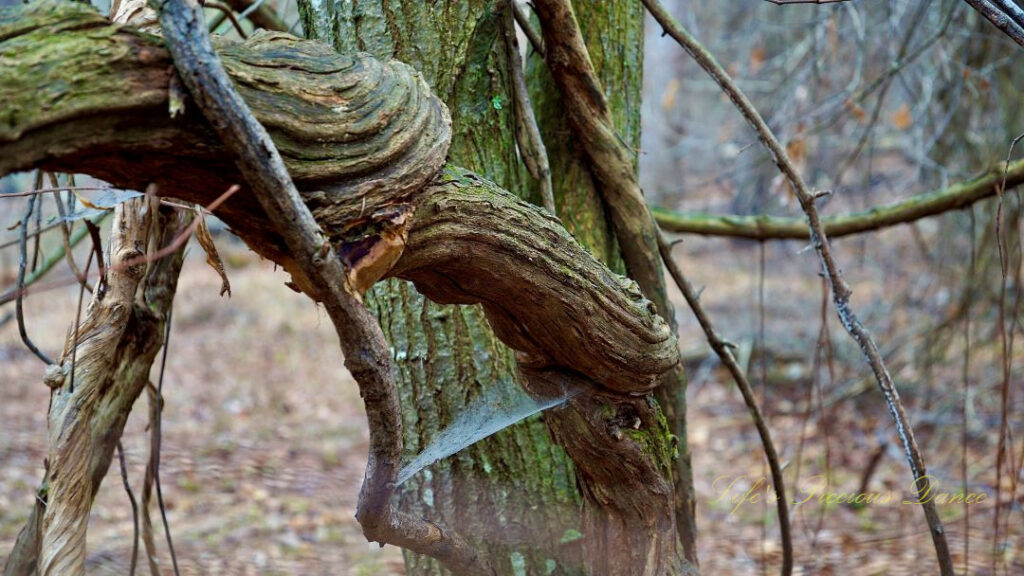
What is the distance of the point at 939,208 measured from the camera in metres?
2.43

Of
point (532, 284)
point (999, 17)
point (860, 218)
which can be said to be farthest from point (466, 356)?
point (860, 218)

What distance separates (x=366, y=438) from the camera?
6023mm

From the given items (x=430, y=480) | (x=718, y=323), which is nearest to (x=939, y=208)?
(x=430, y=480)

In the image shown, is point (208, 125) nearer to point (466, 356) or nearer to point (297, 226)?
point (297, 226)

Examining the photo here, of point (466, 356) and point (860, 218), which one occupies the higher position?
point (860, 218)

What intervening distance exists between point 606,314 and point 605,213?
2.24ft

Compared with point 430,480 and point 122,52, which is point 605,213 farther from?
point 122,52

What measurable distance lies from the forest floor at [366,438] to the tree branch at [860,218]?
1.92 ft

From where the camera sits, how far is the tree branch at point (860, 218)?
7.65 feet

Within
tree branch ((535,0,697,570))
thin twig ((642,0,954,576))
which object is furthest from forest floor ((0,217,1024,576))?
tree branch ((535,0,697,570))

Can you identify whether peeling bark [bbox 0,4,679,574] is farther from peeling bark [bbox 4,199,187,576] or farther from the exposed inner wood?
peeling bark [bbox 4,199,187,576]

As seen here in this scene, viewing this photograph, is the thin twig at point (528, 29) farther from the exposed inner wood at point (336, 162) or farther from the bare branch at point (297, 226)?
the bare branch at point (297, 226)

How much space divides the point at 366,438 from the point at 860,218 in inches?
169

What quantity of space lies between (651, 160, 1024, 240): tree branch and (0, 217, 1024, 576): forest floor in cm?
59
